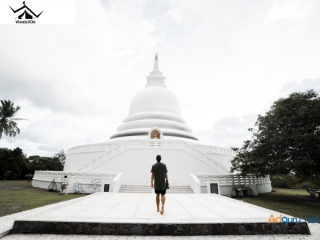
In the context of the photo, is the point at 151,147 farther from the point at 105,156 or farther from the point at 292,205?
the point at 292,205

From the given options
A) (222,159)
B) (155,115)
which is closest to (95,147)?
(155,115)

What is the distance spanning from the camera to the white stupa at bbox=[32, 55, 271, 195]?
1334 cm

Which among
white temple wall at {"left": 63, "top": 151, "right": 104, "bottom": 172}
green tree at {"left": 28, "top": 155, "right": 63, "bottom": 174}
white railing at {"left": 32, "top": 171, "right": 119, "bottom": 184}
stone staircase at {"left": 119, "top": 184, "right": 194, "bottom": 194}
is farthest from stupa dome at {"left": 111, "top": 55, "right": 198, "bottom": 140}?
green tree at {"left": 28, "top": 155, "right": 63, "bottom": 174}

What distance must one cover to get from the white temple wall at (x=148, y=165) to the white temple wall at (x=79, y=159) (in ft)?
14.8

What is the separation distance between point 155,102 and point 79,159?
1514 cm

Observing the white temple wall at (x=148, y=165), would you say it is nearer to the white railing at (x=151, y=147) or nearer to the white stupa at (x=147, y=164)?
the white stupa at (x=147, y=164)

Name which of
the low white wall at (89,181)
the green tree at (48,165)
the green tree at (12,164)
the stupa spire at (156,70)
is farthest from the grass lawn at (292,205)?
the green tree at (12,164)

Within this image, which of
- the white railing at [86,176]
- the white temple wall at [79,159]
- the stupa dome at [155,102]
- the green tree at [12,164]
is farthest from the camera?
the stupa dome at [155,102]

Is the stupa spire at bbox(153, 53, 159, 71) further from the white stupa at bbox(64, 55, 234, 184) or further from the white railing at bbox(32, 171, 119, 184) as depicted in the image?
the white railing at bbox(32, 171, 119, 184)

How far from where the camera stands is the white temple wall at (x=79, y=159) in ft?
67.7

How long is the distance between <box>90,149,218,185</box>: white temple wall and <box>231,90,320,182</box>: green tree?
5046mm

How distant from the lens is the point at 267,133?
12266 mm

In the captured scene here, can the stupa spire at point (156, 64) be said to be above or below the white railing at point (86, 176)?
above

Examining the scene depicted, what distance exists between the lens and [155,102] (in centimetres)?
3050
